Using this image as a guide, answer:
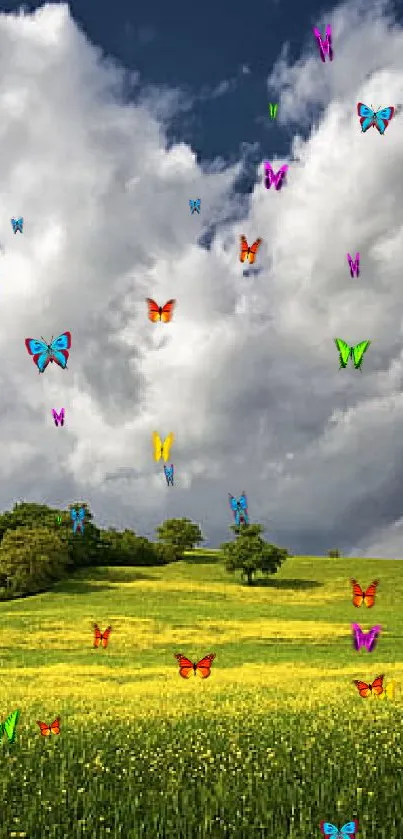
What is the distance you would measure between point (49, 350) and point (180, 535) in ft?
308

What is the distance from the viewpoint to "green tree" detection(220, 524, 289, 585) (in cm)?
8569

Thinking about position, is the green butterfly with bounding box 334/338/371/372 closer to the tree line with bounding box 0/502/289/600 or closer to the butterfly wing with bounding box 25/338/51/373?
the butterfly wing with bounding box 25/338/51/373

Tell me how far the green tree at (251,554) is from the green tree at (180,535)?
2682 cm

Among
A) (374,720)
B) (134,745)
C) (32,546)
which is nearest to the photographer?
(134,745)

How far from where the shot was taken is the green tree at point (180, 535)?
375 feet

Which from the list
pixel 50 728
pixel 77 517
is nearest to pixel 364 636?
pixel 50 728

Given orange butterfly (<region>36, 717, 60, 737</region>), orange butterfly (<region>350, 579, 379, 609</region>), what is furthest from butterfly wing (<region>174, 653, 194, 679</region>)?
orange butterfly (<region>350, 579, 379, 609</region>)

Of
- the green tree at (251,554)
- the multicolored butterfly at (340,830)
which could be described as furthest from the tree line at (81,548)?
the multicolored butterfly at (340,830)

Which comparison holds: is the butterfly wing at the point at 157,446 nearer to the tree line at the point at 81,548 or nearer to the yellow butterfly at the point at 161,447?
the yellow butterfly at the point at 161,447

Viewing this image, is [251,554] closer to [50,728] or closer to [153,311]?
[153,311]

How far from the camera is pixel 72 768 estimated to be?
40.6ft

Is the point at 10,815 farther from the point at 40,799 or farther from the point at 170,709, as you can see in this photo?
the point at 170,709

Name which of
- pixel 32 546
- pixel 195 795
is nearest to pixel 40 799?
pixel 195 795

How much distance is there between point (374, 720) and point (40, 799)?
23.2 ft
